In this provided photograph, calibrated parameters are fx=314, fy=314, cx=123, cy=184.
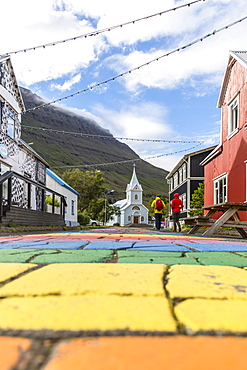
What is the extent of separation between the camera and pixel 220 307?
3.87 ft

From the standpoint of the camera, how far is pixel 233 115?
520 inches

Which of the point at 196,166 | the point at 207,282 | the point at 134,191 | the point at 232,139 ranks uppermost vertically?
A: the point at 196,166

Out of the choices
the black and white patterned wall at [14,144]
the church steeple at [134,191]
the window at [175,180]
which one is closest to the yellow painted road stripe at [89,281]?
the black and white patterned wall at [14,144]

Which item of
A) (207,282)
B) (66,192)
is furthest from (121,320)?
(66,192)

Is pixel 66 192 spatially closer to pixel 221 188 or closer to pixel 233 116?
pixel 221 188

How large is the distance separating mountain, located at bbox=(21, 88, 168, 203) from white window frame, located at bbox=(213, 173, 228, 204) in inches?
3729

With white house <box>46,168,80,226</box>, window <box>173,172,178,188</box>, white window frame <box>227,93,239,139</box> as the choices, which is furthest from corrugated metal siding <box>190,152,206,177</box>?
white window frame <box>227,93,239,139</box>

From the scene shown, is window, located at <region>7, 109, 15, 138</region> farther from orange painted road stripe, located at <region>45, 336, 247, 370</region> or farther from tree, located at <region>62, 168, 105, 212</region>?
tree, located at <region>62, 168, 105, 212</region>

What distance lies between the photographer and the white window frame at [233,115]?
12.5m

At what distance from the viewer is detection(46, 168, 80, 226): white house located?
2185 centimetres

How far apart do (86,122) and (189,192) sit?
161 metres

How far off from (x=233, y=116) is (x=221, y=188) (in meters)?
3.42

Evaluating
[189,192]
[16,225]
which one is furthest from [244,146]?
[189,192]

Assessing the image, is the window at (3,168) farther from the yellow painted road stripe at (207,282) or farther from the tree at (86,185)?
the tree at (86,185)
